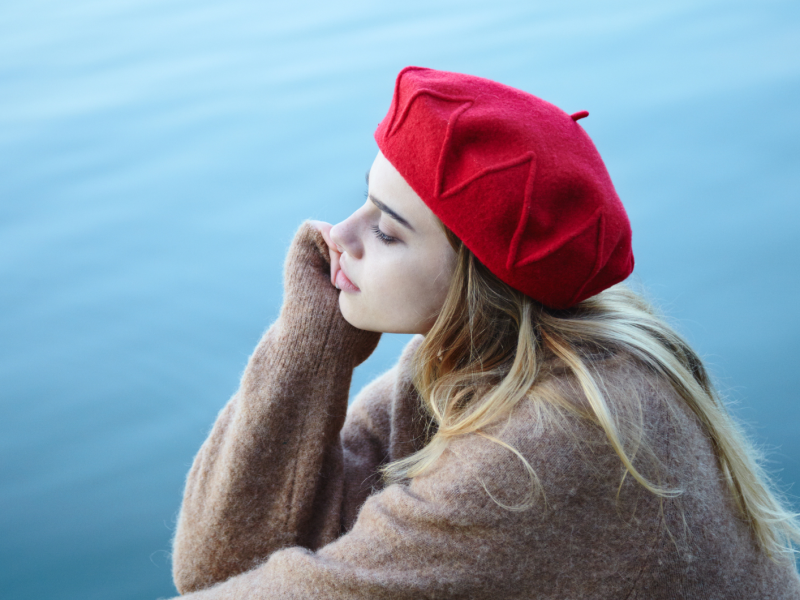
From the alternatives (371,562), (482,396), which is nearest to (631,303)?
(482,396)

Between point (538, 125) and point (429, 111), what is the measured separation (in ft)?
0.40

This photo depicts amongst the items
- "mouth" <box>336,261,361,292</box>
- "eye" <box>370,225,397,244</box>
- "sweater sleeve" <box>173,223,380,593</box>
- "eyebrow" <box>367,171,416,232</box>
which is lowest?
"sweater sleeve" <box>173,223,380,593</box>

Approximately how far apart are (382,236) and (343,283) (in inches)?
4.8

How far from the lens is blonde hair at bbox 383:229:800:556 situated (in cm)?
84

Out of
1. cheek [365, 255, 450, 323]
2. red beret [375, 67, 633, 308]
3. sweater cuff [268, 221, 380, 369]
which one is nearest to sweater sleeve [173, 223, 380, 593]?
sweater cuff [268, 221, 380, 369]

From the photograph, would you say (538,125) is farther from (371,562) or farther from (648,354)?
(371,562)

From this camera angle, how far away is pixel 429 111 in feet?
2.77

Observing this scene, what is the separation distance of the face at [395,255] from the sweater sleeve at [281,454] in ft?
0.33

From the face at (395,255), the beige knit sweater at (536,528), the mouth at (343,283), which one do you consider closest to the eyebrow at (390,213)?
the face at (395,255)

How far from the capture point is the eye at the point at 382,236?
0.90 meters

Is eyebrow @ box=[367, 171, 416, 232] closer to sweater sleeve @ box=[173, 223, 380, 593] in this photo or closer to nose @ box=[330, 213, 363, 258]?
nose @ box=[330, 213, 363, 258]

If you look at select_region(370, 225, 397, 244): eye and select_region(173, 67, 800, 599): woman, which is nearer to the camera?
select_region(173, 67, 800, 599): woman

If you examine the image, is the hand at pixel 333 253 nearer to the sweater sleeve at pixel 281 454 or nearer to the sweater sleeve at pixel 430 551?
the sweater sleeve at pixel 281 454

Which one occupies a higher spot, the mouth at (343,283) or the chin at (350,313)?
the mouth at (343,283)
